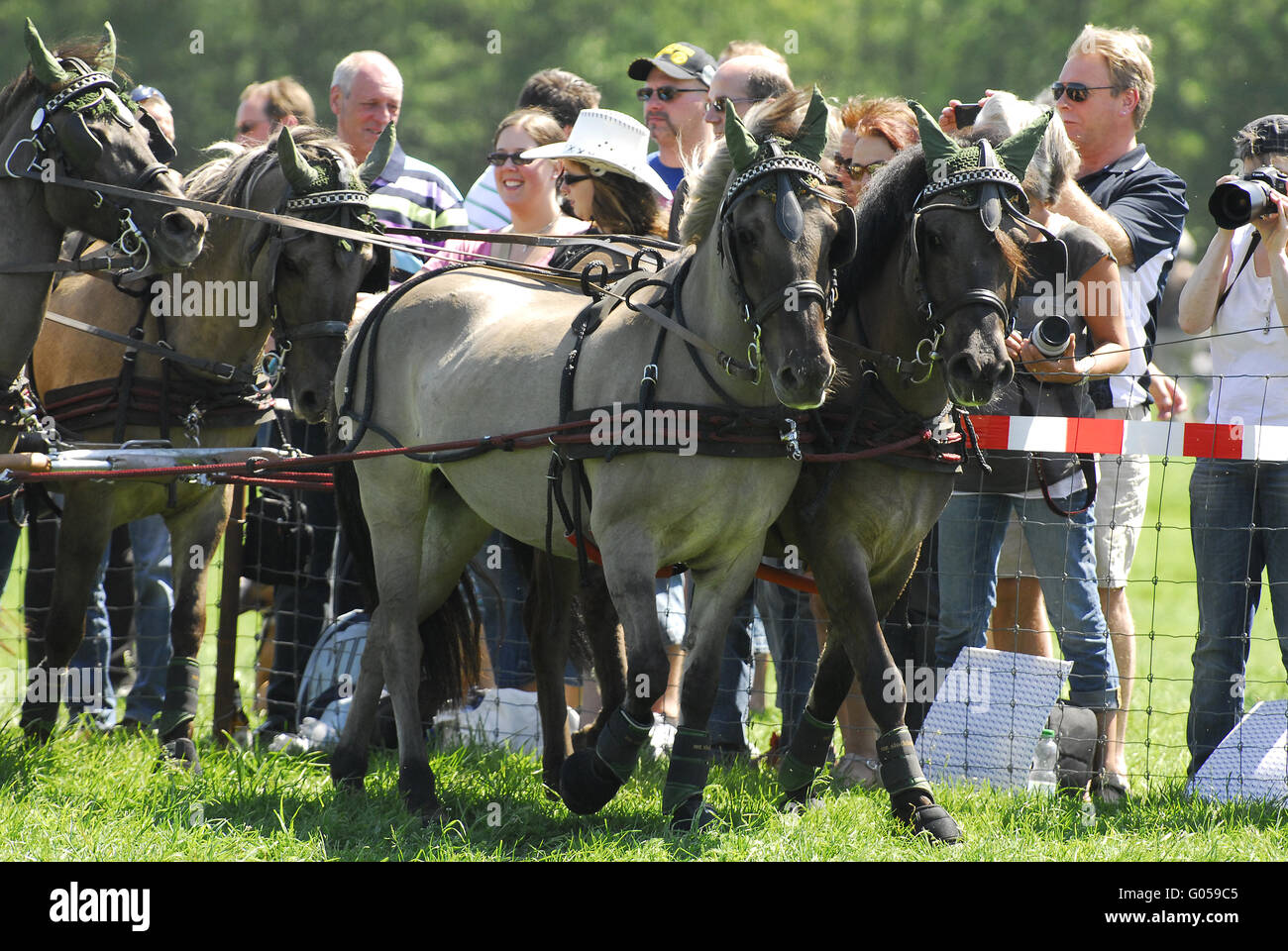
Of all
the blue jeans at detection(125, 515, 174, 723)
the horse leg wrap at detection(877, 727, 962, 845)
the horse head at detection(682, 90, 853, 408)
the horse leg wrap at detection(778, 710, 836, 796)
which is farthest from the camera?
the blue jeans at detection(125, 515, 174, 723)

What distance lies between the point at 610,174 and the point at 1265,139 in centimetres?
254

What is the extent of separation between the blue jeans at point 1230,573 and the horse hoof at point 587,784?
2260mm

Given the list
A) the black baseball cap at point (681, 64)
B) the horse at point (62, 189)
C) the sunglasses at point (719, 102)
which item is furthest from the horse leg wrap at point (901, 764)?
the black baseball cap at point (681, 64)

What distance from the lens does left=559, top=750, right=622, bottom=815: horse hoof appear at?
4504mm

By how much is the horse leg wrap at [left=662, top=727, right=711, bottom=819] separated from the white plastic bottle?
150 cm

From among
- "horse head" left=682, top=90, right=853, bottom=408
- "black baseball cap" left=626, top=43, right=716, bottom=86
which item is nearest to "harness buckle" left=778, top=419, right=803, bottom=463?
"horse head" left=682, top=90, right=853, bottom=408

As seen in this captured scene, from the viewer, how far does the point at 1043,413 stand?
17.3 ft

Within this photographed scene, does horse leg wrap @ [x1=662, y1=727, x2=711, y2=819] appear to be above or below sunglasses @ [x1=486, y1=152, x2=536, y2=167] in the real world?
below

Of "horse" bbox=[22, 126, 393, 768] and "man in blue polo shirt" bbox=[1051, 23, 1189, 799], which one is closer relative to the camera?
"horse" bbox=[22, 126, 393, 768]

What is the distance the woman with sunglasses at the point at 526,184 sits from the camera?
6398 millimetres

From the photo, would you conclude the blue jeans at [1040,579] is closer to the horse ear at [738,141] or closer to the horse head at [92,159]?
the horse ear at [738,141]

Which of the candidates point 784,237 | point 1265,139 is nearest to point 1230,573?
point 1265,139

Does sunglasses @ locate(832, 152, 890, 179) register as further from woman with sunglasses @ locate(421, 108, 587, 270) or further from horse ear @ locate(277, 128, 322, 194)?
horse ear @ locate(277, 128, 322, 194)
